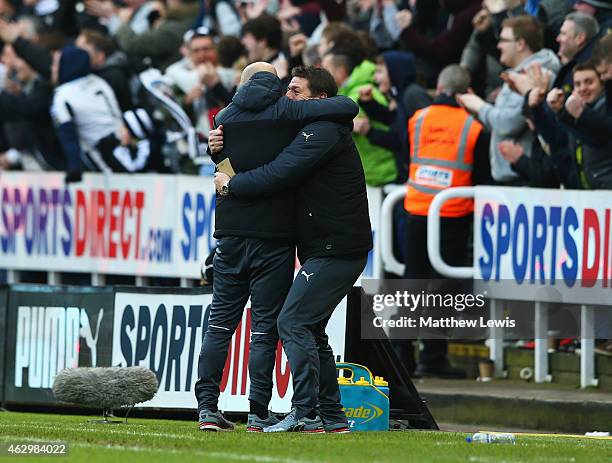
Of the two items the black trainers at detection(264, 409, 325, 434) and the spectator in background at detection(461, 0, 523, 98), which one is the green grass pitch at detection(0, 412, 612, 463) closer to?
the black trainers at detection(264, 409, 325, 434)

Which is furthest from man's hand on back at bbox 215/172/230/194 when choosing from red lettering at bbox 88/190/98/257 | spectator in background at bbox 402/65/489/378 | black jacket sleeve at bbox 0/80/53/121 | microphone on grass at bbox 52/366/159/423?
black jacket sleeve at bbox 0/80/53/121

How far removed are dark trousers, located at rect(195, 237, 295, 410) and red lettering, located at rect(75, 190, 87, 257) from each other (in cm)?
857

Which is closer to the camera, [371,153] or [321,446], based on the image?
[321,446]

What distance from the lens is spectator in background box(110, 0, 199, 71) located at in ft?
67.2

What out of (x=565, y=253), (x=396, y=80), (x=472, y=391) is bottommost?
(x=472, y=391)

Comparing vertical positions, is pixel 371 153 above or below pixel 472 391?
above

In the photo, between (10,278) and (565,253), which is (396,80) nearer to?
(565,253)

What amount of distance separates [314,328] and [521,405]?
3.34m

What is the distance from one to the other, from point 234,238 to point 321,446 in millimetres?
1713

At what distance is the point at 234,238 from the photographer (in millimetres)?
10711

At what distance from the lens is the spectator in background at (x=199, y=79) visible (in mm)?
18188

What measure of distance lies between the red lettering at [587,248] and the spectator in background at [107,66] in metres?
7.51

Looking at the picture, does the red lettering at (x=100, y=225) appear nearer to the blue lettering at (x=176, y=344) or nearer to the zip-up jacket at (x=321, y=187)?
the blue lettering at (x=176, y=344)

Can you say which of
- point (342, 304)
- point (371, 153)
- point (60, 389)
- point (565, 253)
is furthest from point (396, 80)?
point (60, 389)
